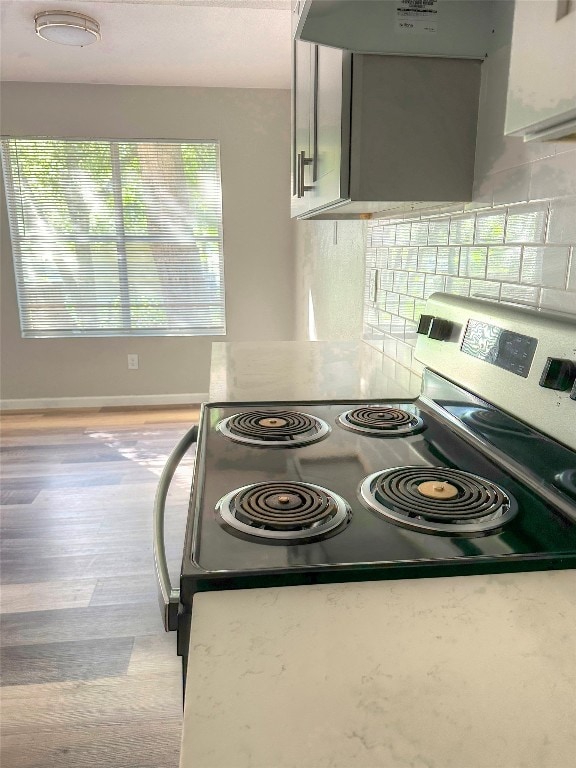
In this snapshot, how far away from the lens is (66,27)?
2.71m

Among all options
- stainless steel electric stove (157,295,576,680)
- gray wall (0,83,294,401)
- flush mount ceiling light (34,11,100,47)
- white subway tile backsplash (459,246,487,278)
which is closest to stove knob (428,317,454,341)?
stainless steel electric stove (157,295,576,680)

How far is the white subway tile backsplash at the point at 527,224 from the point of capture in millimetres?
1002

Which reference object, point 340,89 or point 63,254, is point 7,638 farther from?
point 63,254

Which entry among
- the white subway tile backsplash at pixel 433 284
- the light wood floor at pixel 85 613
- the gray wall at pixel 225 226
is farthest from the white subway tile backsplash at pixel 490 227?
the gray wall at pixel 225 226

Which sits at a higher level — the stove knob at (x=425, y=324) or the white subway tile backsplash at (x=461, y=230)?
the white subway tile backsplash at (x=461, y=230)

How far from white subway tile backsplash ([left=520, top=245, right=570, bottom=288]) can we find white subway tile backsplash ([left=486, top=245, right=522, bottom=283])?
25mm

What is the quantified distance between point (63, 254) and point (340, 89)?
3.52 metres

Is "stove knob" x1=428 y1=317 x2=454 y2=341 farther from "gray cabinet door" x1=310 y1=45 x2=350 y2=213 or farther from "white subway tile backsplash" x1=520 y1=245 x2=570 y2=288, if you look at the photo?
"gray cabinet door" x1=310 y1=45 x2=350 y2=213

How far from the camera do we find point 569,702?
1.58ft

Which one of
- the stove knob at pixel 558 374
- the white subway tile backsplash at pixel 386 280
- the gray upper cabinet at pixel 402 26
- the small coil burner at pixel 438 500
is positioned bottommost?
the small coil burner at pixel 438 500

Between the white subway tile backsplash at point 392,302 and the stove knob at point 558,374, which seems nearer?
the stove knob at point 558,374

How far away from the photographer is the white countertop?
1.49m

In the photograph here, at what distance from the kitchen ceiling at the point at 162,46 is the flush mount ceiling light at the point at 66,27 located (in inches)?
1.6

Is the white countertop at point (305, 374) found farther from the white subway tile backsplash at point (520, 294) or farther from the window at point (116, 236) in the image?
the window at point (116, 236)
